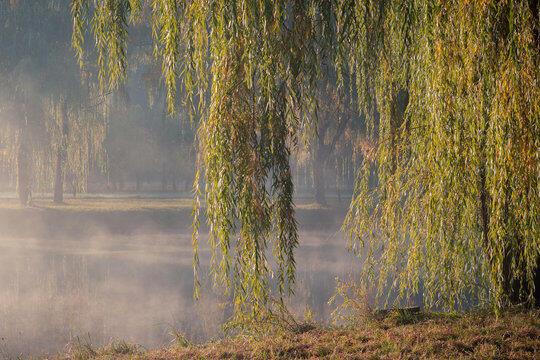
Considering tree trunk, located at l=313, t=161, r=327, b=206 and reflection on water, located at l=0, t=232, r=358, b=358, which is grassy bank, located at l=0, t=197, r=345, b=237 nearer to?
reflection on water, located at l=0, t=232, r=358, b=358

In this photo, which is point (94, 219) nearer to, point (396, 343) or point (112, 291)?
point (112, 291)

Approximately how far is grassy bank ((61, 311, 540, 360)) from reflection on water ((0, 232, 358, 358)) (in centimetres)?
250

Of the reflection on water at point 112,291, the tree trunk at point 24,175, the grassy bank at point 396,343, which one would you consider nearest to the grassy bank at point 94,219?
the tree trunk at point 24,175

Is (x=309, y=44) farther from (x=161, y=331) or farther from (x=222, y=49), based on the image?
(x=161, y=331)

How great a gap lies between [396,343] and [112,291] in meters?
8.27

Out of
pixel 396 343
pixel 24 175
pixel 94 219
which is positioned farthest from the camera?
pixel 24 175

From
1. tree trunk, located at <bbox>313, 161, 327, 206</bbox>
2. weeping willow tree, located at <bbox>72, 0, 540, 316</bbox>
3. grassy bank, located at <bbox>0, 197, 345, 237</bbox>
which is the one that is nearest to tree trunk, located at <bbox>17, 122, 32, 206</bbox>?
grassy bank, located at <bbox>0, 197, 345, 237</bbox>

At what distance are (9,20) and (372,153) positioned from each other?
19.6m

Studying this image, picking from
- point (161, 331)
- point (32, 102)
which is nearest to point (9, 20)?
point (32, 102)

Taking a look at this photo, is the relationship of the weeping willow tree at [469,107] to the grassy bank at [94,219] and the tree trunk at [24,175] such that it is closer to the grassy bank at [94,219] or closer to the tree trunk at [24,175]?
the grassy bank at [94,219]

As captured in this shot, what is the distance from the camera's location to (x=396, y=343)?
18.1 ft

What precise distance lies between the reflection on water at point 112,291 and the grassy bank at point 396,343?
2501mm

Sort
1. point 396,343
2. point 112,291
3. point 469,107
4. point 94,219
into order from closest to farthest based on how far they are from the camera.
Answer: point 469,107 < point 396,343 < point 112,291 < point 94,219

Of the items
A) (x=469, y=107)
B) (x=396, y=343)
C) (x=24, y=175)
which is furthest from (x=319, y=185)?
(x=469, y=107)
